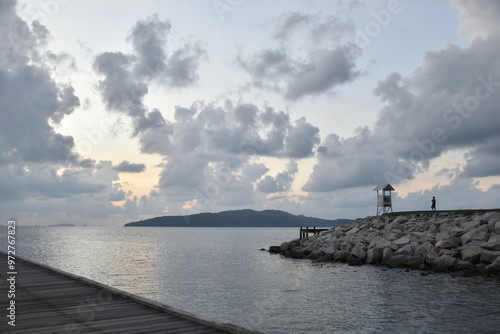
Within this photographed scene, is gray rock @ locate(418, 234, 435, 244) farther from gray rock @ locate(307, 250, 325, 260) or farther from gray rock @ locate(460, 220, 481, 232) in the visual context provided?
gray rock @ locate(307, 250, 325, 260)

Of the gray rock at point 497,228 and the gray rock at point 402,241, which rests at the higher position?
the gray rock at point 497,228

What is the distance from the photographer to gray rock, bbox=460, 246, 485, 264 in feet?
82.0

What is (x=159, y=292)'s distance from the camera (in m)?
22.7

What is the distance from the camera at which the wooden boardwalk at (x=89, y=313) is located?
23.6ft

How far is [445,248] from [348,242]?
32.4ft

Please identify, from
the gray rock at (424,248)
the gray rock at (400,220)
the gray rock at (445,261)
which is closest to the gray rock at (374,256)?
the gray rock at (424,248)

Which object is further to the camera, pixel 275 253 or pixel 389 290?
pixel 275 253

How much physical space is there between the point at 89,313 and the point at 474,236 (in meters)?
26.0

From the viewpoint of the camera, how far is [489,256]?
80.3 feet

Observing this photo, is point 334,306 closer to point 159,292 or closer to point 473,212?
point 159,292

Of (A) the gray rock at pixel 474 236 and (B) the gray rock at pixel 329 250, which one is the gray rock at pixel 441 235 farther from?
(B) the gray rock at pixel 329 250

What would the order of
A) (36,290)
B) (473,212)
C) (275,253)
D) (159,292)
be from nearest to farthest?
(36,290) < (159,292) < (473,212) < (275,253)

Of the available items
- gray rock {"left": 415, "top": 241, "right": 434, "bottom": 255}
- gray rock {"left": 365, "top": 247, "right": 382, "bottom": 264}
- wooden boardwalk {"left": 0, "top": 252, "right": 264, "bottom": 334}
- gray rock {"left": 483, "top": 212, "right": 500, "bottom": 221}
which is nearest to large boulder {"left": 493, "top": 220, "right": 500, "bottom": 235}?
gray rock {"left": 483, "top": 212, "right": 500, "bottom": 221}

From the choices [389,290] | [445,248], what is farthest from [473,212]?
[389,290]
